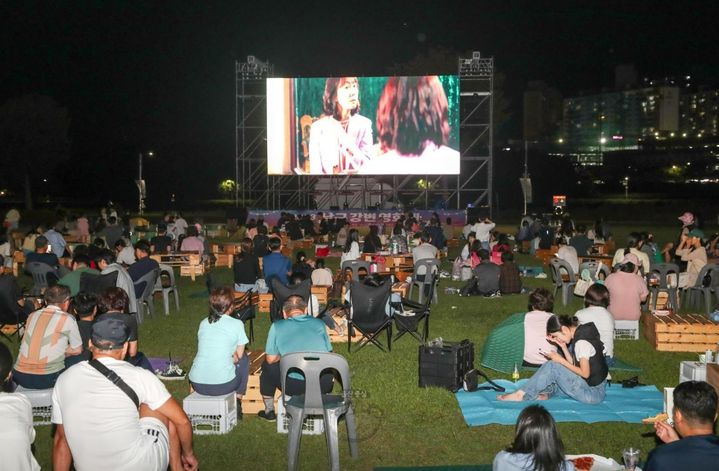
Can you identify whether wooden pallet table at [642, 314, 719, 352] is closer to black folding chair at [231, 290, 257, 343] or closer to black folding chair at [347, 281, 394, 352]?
black folding chair at [347, 281, 394, 352]

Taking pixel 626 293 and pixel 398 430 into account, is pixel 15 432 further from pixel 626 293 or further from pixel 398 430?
pixel 626 293

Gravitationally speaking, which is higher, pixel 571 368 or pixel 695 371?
pixel 571 368

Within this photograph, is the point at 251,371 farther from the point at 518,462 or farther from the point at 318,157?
the point at 318,157

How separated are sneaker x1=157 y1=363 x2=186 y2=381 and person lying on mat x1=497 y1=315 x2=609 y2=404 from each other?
3136mm

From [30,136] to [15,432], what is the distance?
5431 cm

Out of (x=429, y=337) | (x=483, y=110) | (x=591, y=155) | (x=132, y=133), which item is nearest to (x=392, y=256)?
(x=429, y=337)

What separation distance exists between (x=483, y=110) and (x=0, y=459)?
1875 inches

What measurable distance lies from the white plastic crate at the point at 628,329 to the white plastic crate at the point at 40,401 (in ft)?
22.4

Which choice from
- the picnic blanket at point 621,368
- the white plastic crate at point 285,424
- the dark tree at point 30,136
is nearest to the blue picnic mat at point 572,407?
the picnic blanket at point 621,368

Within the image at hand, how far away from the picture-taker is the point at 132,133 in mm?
65875

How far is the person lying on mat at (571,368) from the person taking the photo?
6.50m

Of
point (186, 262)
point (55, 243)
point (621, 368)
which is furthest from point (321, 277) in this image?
point (55, 243)

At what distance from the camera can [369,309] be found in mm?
8734

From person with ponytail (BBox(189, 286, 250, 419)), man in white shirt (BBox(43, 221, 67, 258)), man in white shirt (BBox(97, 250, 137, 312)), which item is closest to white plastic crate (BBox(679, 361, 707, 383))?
person with ponytail (BBox(189, 286, 250, 419))
